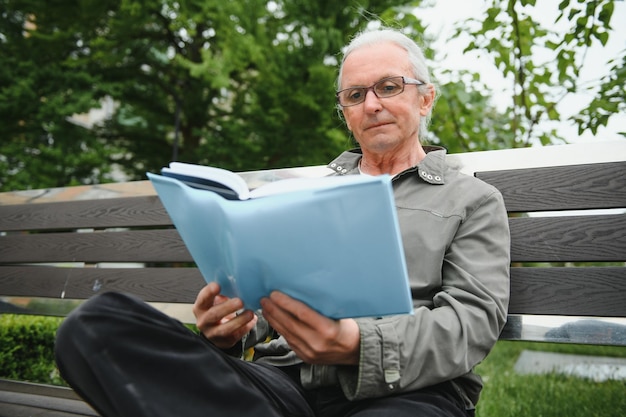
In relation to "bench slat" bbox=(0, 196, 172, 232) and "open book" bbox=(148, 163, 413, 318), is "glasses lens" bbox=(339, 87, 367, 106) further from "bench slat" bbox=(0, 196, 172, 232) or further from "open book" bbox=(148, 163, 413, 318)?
"bench slat" bbox=(0, 196, 172, 232)

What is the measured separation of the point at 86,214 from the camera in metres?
3.16

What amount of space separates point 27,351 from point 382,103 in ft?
11.5

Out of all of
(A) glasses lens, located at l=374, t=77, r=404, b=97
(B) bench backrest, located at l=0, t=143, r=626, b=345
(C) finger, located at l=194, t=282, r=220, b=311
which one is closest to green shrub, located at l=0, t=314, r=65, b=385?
(B) bench backrest, located at l=0, t=143, r=626, b=345

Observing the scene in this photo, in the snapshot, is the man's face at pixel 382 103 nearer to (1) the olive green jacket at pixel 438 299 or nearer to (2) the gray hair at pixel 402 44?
(2) the gray hair at pixel 402 44

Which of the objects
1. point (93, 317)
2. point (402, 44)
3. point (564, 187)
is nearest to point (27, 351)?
point (93, 317)

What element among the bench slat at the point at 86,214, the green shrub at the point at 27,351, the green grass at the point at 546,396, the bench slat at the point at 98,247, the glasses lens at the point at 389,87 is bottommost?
the green grass at the point at 546,396

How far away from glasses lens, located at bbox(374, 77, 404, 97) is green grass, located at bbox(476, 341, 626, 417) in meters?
1.85

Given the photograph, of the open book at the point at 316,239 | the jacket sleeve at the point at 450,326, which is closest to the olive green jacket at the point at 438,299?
the jacket sleeve at the point at 450,326

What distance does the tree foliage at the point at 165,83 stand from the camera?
8.05m

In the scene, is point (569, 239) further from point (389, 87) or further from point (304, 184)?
point (304, 184)

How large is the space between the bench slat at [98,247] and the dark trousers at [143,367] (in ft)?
5.11

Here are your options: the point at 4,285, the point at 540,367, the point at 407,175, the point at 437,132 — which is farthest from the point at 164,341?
the point at 540,367

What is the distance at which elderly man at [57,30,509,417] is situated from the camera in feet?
3.77

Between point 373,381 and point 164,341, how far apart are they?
1.59 ft
